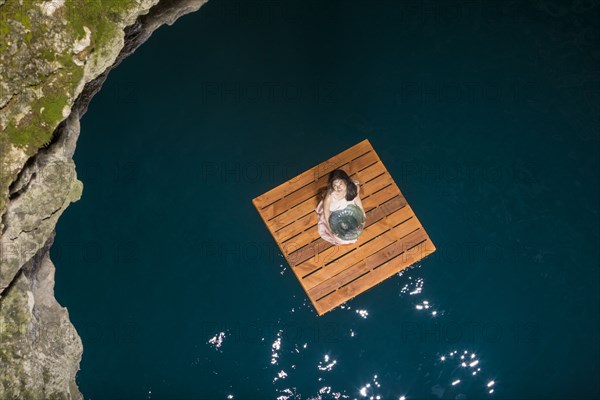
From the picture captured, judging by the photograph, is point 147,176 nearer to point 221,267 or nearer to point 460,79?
point 221,267

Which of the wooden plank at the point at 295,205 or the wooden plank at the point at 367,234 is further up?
the wooden plank at the point at 295,205

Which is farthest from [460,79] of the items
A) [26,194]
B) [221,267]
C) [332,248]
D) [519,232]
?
[26,194]

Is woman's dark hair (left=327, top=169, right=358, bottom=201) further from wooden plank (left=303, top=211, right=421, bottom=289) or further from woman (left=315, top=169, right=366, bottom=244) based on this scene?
wooden plank (left=303, top=211, right=421, bottom=289)

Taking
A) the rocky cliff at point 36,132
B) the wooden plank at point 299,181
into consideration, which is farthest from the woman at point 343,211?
the rocky cliff at point 36,132

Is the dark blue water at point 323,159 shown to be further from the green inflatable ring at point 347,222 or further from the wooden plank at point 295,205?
the green inflatable ring at point 347,222

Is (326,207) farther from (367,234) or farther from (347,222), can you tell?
(367,234)

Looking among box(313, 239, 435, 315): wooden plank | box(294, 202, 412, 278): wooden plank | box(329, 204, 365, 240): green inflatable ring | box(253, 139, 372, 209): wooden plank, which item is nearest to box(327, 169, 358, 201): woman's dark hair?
box(329, 204, 365, 240): green inflatable ring

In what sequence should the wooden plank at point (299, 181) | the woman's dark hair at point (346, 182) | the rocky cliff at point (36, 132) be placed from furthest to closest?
the wooden plank at point (299, 181), the woman's dark hair at point (346, 182), the rocky cliff at point (36, 132)
